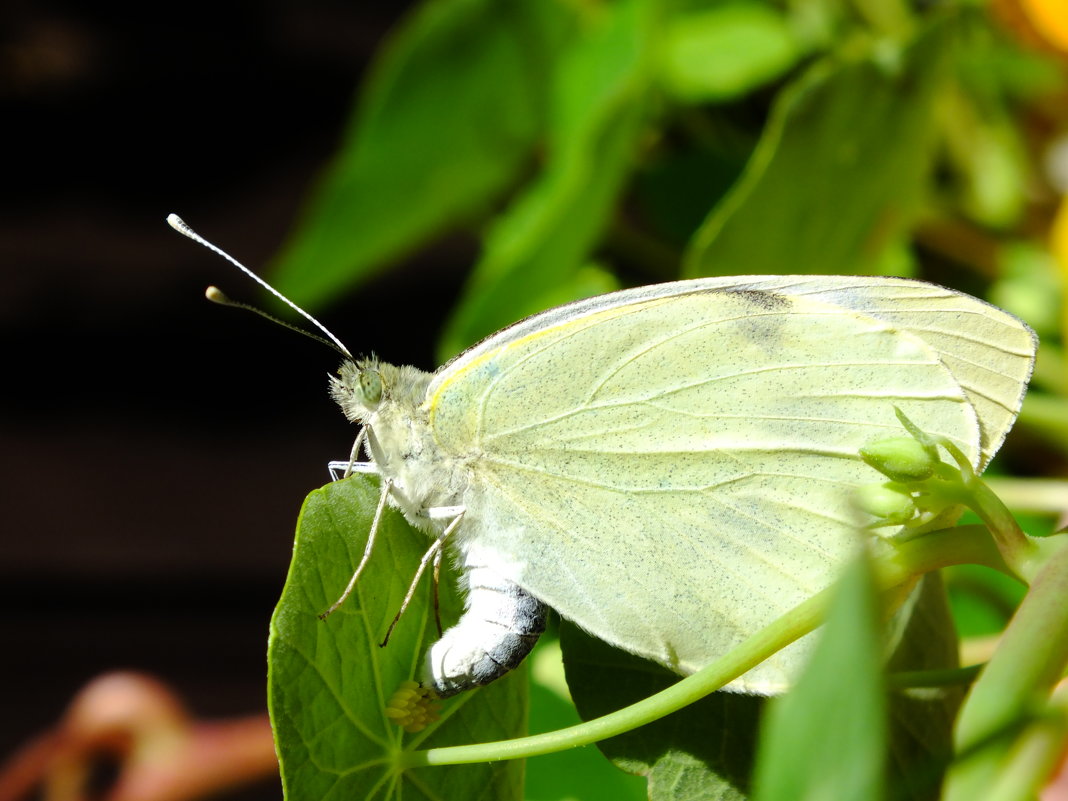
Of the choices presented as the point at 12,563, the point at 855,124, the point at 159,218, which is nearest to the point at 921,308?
the point at 855,124

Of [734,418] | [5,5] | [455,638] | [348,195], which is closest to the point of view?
[455,638]

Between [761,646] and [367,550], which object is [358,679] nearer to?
[367,550]

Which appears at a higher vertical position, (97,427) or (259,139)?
(259,139)

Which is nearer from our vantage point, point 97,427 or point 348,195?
point 348,195

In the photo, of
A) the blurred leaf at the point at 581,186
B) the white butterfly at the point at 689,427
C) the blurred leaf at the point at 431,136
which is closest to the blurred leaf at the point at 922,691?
Answer: the white butterfly at the point at 689,427

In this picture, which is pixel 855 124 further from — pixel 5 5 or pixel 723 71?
pixel 5 5

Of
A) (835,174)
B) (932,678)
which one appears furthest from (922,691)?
(835,174)

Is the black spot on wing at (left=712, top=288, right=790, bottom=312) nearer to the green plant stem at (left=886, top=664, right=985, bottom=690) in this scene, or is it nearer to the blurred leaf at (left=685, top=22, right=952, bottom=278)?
the blurred leaf at (left=685, top=22, right=952, bottom=278)

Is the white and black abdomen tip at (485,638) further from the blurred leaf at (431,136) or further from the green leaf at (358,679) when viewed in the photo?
the blurred leaf at (431,136)
